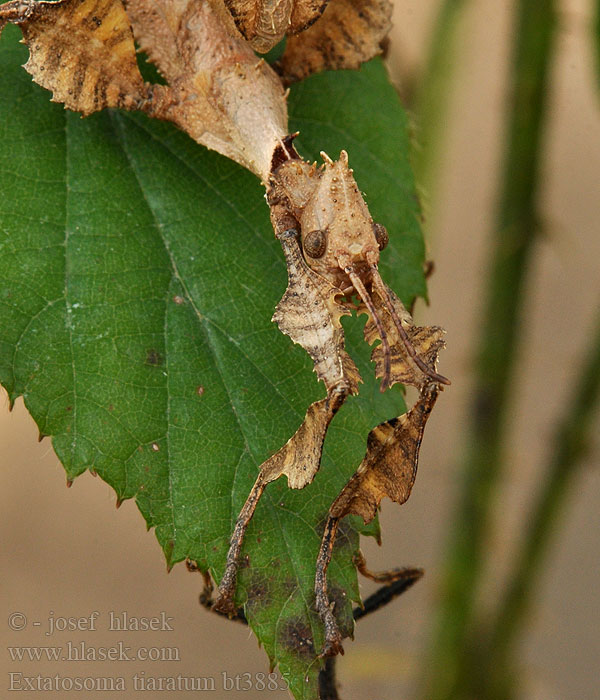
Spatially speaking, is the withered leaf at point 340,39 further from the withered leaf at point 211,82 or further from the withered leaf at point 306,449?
the withered leaf at point 306,449

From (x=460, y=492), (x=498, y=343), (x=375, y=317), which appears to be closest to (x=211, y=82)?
(x=375, y=317)

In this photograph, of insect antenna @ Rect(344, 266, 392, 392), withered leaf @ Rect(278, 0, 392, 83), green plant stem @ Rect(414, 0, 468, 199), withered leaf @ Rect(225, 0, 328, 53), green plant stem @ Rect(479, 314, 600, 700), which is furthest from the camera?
green plant stem @ Rect(414, 0, 468, 199)

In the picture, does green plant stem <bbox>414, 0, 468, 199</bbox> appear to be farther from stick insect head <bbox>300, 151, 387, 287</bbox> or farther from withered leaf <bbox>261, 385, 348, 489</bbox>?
withered leaf <bbox>261, 385, 348, 489</bbox>

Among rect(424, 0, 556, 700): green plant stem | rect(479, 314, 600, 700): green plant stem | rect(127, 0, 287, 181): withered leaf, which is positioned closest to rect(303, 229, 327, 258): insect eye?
rect(127, 0, 287, 181): withered leaf

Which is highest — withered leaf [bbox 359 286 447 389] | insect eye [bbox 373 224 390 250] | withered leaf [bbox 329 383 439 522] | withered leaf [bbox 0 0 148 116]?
withered leaf [bbox 0 0 148 116]

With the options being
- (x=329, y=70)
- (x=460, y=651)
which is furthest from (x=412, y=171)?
(x=460, y=651)

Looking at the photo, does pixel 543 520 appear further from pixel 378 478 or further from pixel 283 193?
pixel 283 193
